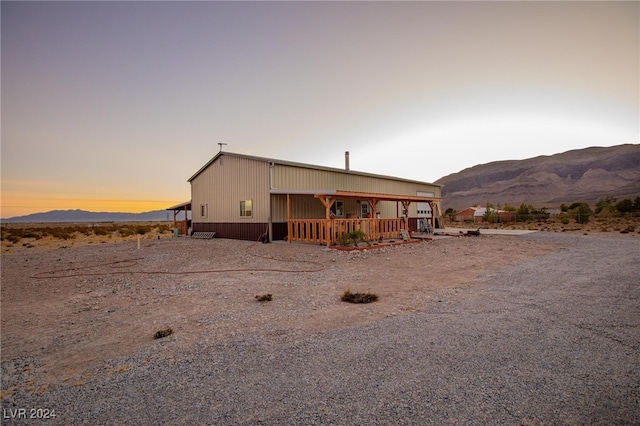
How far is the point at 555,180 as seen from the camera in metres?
117

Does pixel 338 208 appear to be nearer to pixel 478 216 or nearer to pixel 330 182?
pixel 330 182

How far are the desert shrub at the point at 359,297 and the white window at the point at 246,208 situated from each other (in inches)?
526

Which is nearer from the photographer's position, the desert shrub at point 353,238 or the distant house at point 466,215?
the desert shrub at point 353,238

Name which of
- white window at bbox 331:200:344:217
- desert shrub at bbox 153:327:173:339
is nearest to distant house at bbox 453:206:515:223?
white window at bbox 331:200:344:217

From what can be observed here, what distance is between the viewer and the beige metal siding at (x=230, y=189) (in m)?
18.2

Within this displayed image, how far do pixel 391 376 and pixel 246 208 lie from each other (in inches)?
668

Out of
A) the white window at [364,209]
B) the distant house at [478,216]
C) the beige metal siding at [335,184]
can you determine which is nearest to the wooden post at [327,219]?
the beige metal siding at [335,184]

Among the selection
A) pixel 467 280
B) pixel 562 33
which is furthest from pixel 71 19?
pixel 562 33

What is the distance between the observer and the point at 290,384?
10.1 feet

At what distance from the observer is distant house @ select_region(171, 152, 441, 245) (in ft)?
53.2

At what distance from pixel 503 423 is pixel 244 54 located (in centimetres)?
1949

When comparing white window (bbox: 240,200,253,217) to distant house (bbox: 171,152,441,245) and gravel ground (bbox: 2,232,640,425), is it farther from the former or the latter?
gravel ground (bbox: 2,232,640,425)

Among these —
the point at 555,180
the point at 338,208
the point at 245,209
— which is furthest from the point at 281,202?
the point at 555,180

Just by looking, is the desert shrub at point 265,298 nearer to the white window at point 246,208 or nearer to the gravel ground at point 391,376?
the gravel ground at point 391,376
